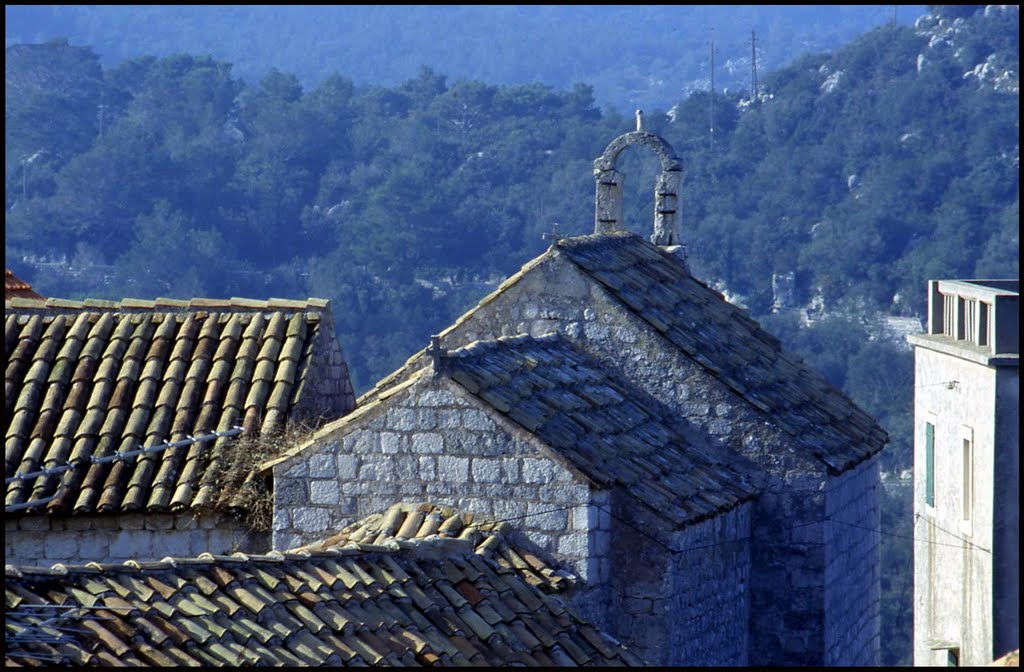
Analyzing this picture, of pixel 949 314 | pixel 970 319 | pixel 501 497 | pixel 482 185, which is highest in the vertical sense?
pixel 482 185

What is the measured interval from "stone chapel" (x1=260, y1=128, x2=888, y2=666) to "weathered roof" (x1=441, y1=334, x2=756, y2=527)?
0.02m

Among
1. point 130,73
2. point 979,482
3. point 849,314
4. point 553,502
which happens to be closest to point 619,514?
point 553,502

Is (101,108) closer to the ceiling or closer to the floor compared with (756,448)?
closer to the ceiling

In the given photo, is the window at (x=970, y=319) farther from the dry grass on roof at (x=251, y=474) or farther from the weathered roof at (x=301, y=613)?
the dry grass on roof at (x=251, y=474)

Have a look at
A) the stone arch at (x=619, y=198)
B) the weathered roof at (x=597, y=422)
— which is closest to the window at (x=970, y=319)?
the weathered roof at (x=597, y=422)

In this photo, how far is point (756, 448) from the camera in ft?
47.9

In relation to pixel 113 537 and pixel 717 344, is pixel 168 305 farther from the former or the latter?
pixel 717 344

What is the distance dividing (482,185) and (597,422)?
64938 millimetres

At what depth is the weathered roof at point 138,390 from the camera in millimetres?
14086

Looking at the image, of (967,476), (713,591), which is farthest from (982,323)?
(713,591)

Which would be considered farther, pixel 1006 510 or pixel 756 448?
pixel 1006 510

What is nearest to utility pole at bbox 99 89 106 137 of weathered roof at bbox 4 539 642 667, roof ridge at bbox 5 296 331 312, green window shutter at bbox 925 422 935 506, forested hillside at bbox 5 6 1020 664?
forested hillside at bbox 5 6 1020 664

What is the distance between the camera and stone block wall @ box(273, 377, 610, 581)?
40.9 feet

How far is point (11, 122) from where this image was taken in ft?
276
